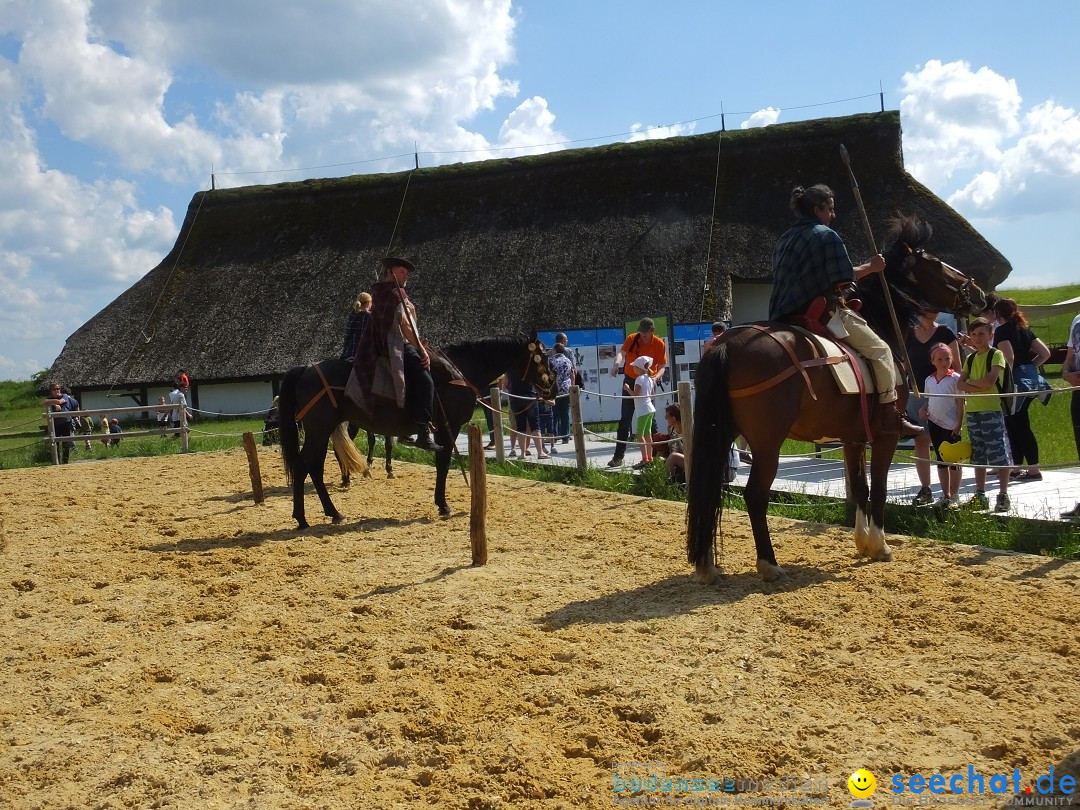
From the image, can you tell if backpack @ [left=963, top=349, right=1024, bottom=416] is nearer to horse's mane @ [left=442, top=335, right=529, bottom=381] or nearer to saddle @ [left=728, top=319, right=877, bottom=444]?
saddle @ [left=728, top=319, right=877, bottom=444]

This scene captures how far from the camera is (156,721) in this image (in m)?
4.32

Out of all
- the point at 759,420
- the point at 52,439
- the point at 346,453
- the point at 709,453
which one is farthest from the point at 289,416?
the point at 52,439

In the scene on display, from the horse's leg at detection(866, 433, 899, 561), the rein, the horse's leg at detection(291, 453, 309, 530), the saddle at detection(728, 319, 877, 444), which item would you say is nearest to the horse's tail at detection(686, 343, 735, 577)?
the saddle at detection(728, 319, 877, 444)

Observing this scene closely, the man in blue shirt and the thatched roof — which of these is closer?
the man in blue shirt

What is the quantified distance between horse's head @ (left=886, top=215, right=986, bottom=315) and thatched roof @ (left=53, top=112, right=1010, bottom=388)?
1660 centimetres

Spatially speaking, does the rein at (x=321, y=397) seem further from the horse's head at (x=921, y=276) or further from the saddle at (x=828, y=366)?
the horse's head at (x=921, y=276)

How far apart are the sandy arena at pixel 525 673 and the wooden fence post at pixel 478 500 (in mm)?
162

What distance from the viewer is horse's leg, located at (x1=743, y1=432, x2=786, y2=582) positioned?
19.4 ft

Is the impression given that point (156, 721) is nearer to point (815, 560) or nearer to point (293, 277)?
point (815, 560)

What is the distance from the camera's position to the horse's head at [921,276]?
687 centimetres

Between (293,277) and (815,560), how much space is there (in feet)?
92.0

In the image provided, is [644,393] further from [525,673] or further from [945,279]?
[525,673]

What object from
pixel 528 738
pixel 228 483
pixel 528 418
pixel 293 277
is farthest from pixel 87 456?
pixel 528 738

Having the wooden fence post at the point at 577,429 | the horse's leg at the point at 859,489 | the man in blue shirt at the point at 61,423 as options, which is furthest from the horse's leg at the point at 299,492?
the man in blue shirt at the point at 61,423
